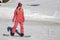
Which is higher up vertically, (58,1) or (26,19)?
(58,1)

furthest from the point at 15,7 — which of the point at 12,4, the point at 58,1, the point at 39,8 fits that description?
the point at 58,1

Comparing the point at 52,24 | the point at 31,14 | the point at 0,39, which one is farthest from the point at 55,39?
the point at 0,39

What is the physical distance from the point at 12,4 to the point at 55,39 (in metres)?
0.32

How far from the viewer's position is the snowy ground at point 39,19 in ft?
2.78

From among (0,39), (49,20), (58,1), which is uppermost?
(58,1)

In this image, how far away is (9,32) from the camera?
0.90m

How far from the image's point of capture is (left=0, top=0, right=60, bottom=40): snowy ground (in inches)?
33.4

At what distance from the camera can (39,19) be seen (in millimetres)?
855

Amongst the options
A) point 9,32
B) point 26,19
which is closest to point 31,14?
point 26,19

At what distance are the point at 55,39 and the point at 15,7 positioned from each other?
0.96ft

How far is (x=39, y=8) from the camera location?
0.89 m

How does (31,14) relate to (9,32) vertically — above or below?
above

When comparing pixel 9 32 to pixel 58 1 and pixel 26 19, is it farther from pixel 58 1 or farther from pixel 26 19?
pixel 58 1

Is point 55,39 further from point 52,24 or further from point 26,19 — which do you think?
point 26,19
